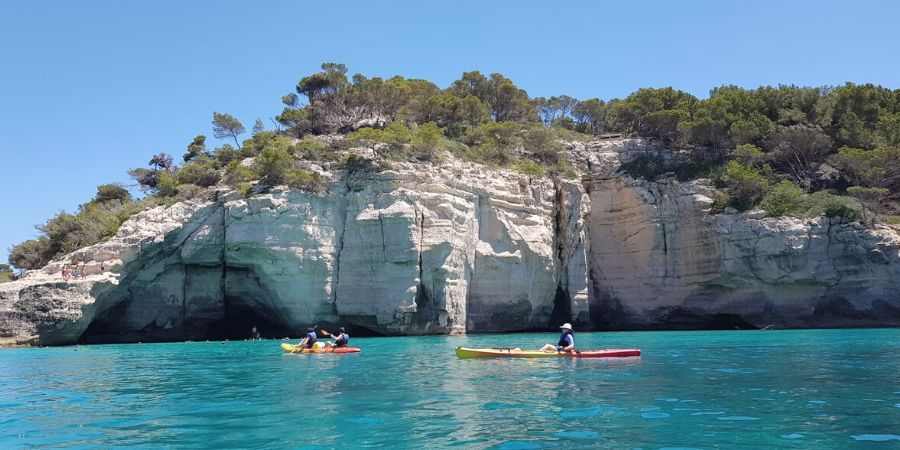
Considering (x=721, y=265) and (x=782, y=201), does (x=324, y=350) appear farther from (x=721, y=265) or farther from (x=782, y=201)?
(x=782, y=201)

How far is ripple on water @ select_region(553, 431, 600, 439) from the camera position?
8820 mm

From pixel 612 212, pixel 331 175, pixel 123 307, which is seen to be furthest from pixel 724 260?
pixel 123 307

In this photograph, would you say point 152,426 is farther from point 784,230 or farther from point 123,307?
point 784,230

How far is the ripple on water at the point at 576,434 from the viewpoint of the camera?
347 inches

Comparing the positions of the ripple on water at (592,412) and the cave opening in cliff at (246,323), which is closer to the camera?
the ripple on water at (592,412)

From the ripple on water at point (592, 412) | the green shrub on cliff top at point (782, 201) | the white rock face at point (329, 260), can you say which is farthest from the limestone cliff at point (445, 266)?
the ripple on water at point (592, 412)

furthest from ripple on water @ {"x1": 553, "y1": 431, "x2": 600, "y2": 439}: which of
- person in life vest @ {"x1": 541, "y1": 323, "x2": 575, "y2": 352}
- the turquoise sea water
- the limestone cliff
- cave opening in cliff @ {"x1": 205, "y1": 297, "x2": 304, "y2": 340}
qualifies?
cave opening in cliff @ {"x1": 205, "y1": 297, "x2": 304, "y2": 340}

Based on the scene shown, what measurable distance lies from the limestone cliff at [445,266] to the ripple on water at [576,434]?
2448 cm

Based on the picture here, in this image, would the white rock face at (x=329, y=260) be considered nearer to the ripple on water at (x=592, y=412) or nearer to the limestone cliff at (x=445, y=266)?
the limestone cliff at (x=445, y=266)

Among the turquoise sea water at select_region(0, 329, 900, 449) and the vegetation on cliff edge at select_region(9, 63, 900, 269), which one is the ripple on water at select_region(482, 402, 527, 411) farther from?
the vegetation on cliff edge at select_region(9, 63, 900, 269)

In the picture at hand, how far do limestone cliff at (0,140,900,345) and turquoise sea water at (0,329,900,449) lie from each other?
12.9m

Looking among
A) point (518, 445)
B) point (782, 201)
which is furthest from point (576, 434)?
point (782, 201)

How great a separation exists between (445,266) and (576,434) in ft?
82.0

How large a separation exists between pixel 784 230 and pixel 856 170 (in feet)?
23.6
